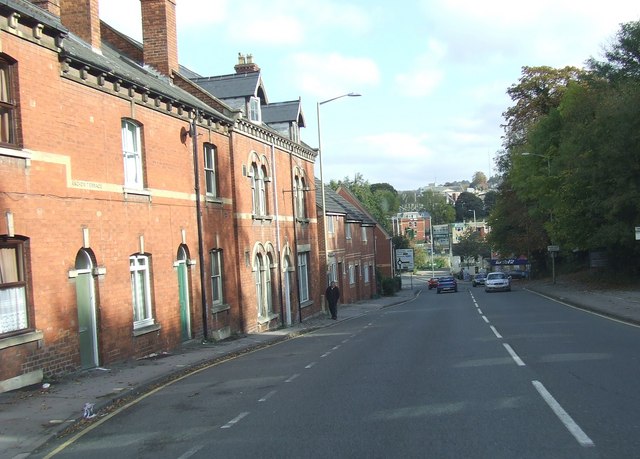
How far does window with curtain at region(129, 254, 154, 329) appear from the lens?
1622 centimetres

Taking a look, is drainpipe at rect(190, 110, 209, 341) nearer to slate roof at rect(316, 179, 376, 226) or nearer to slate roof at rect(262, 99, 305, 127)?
slate roof at rect(262, 99, 305, 127)

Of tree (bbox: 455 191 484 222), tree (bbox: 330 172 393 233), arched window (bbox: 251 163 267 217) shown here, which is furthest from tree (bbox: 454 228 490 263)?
arched window (bbox: 251 163 267 217)

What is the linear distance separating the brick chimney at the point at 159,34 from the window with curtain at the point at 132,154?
6.88 m

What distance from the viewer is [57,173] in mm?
13000

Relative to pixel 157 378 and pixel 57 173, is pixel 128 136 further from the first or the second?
pixel 157 378

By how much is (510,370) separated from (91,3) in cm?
1457

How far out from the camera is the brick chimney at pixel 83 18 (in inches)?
696

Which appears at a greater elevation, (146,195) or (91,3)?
(91,3)

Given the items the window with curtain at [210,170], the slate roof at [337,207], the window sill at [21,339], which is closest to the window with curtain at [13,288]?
the window sill at [21,339]

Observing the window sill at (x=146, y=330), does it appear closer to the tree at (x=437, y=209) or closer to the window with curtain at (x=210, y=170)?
the window with curtain at (x=210, y=170)

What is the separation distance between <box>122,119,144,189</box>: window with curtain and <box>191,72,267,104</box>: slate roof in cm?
881

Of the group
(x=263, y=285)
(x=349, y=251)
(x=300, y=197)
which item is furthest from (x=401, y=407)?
(x=349, y=251)

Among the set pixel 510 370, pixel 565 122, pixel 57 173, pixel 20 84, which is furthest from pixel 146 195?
pixel 565 122

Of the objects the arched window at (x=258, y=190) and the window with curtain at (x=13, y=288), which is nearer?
the window with curtain at (x=13, y=288)
